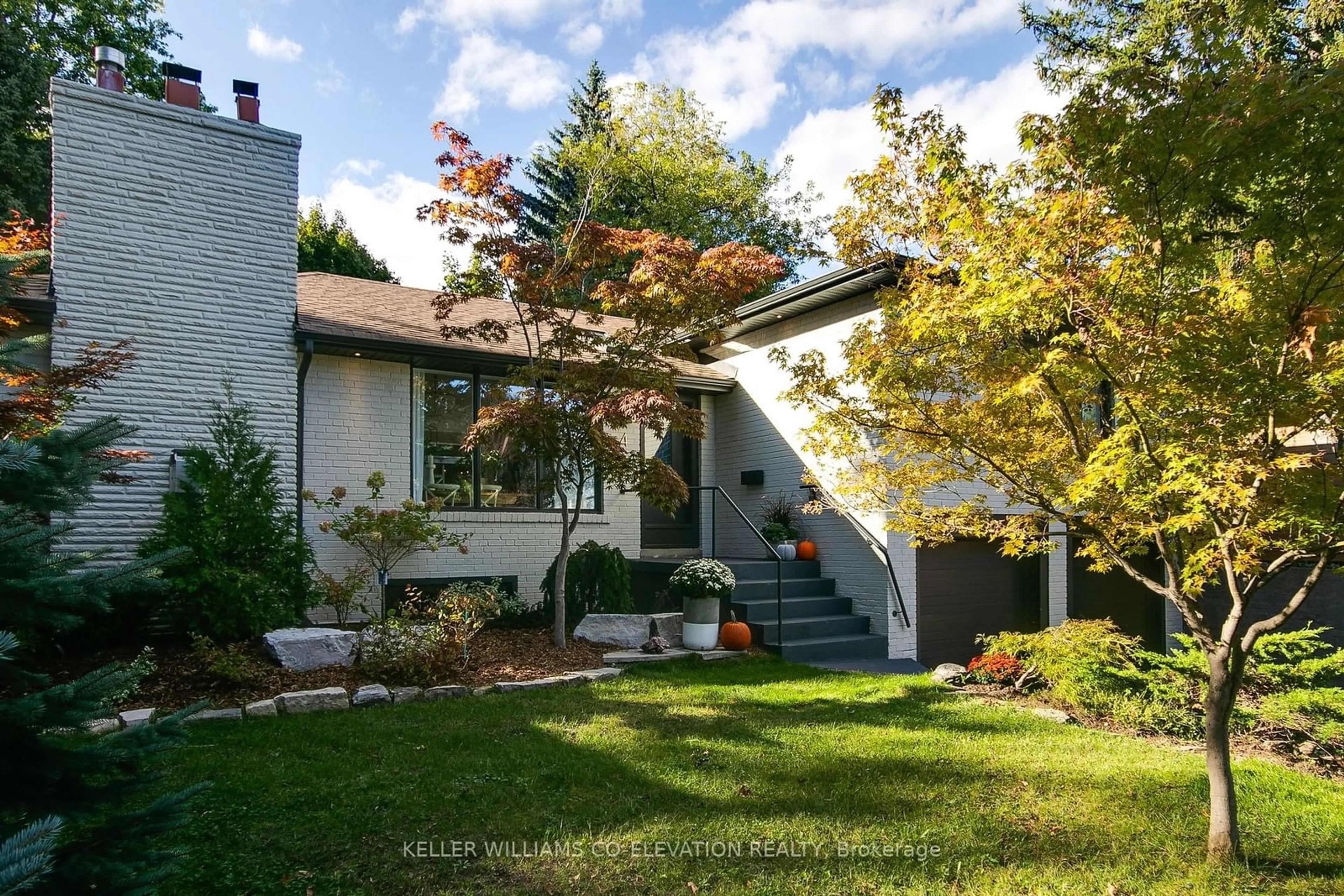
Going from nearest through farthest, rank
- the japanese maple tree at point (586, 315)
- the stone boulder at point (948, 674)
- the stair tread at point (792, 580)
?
the stone boulder at point (948, 674)
the japanese maple tree at point (586, 315)
the stair tread at point (792, 580)

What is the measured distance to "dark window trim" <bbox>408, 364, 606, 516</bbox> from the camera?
938 centimetres

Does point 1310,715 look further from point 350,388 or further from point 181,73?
point 181,73

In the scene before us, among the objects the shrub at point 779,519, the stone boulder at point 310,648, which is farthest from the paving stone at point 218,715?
the shrub at point 779,519

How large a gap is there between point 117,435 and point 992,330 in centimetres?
356

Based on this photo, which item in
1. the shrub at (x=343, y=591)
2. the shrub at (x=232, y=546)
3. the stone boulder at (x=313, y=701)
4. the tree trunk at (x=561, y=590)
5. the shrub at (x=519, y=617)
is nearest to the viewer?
the stone boulder at (x=313, y=701)

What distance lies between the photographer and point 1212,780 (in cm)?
357

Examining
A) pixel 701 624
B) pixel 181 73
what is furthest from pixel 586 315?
pixel 181 73

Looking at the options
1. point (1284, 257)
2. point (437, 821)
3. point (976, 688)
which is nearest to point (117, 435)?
point (437, 821)

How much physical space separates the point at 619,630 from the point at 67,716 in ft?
21.0

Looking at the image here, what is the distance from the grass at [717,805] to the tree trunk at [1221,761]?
11 centimetres

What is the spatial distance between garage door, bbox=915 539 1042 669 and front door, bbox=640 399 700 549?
3.52 m

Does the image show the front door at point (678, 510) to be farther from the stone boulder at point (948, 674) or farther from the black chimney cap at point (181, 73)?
the black chimney cap at point (181, 73)

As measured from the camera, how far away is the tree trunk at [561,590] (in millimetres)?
7887

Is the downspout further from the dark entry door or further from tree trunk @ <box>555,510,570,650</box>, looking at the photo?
the dark entry door
